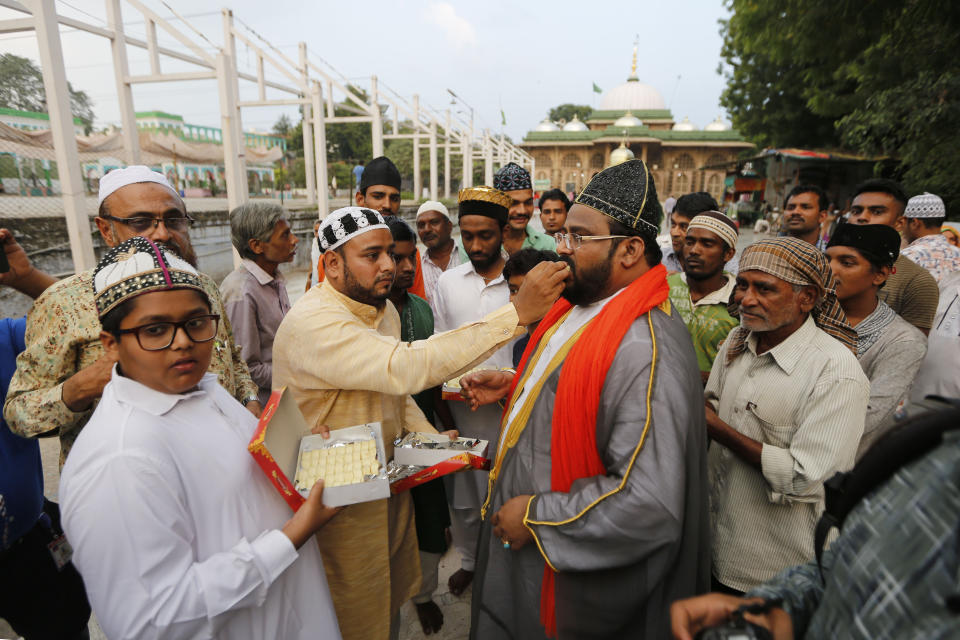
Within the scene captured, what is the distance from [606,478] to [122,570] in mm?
1351

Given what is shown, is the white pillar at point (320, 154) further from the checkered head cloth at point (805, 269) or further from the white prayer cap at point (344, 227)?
the checkered head cloth at point (805, 269)

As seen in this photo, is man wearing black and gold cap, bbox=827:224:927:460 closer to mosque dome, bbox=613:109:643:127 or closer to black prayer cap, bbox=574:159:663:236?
black prayer cap, bbox=574:159:663:236

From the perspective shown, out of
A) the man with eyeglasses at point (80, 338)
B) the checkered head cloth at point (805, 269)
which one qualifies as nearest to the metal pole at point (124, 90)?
the man with eyeglasses at point (80, 338)

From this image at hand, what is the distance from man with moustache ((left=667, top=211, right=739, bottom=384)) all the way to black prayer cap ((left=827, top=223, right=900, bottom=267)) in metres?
0.74

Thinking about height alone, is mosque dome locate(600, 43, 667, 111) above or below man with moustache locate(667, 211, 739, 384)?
above

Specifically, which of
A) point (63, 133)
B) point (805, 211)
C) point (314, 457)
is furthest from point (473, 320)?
point (63, 133)

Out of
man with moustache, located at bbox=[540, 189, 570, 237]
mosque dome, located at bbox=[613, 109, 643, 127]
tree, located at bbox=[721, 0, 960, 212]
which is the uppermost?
mosque dome, located at bbox=[613, 109, 643, 127]

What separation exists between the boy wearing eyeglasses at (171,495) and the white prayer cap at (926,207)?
570 cm

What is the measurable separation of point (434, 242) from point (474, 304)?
1306 mm

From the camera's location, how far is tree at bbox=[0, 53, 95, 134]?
4660mm

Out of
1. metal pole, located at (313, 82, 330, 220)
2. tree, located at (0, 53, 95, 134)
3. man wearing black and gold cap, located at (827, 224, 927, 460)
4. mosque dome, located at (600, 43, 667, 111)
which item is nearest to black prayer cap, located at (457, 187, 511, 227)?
man wearing black and gold cap, located at (827, 224, 927, 460)

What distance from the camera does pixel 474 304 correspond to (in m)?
3.47

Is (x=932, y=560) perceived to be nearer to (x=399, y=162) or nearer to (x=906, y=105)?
(x=906, y=105)

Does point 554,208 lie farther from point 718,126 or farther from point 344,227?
point 718,126
